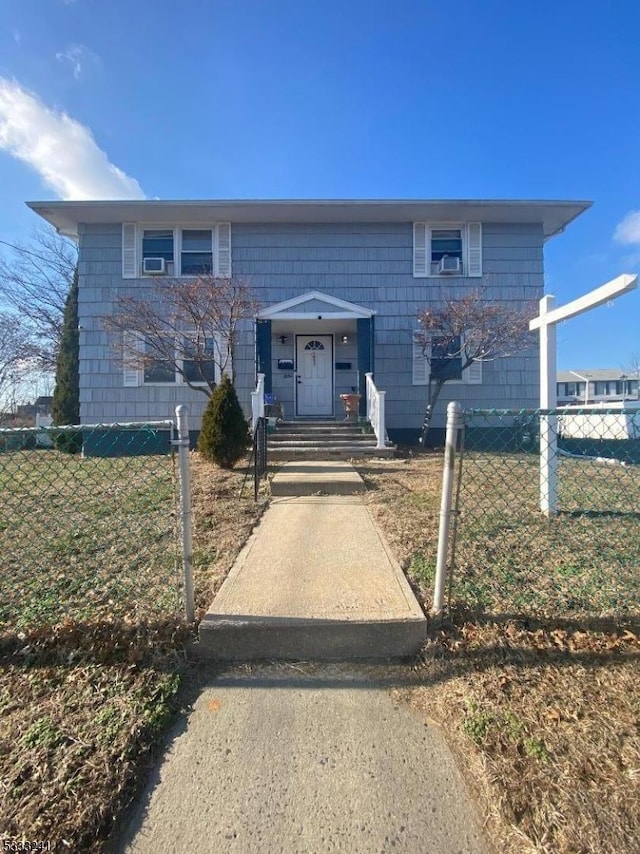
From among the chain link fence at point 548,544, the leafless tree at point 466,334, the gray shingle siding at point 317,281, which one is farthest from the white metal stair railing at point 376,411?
the chain link fence at point 548,544

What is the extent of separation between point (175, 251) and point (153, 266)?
0.64 m

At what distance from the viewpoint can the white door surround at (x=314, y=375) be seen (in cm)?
1009

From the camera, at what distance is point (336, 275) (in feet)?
31.9

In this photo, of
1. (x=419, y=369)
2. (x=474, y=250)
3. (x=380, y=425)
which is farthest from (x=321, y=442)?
(x=474, y=250)

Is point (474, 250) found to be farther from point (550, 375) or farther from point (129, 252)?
point (129, 252)

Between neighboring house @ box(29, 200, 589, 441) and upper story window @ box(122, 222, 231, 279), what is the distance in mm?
24

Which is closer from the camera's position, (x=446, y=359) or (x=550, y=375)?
(x=550, y=375)

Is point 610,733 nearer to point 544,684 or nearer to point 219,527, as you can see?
point 544,684

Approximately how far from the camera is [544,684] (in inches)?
71.3

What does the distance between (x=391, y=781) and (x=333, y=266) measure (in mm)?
9728

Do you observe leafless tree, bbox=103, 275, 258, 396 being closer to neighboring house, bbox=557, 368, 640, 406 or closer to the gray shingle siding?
the gray shingle siding

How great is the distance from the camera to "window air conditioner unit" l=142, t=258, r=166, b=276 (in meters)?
9.58

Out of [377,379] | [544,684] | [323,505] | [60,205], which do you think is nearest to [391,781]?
[544,684]

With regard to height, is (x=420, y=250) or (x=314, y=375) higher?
(x=420, y=250)
